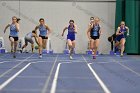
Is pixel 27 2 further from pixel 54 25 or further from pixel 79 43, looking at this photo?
pixel 79 43

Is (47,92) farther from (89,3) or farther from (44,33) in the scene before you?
(89,3)

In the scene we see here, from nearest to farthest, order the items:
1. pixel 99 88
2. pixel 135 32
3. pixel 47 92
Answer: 1. pixel 47 92
2. pixel 99 88
3. pixel 135 32

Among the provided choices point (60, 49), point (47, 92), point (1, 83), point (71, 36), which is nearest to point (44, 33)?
point (71, 36)

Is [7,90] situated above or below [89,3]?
below

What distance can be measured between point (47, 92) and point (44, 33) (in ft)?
29.5

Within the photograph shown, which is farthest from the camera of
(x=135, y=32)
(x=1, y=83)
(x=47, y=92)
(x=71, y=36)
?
(x=135, y=32)

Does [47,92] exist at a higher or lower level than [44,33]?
lower

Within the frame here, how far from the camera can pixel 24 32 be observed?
20.3m

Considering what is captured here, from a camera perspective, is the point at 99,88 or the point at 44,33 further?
the point at 44,33

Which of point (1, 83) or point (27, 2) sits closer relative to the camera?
point (1, 83)

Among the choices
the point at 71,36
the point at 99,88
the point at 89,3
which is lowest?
the point at 99,88

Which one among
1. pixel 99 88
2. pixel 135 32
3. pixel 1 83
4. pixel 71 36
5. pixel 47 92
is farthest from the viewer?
pixel 135 32

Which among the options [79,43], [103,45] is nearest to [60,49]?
[79,43]

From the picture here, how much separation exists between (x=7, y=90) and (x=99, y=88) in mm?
1525
